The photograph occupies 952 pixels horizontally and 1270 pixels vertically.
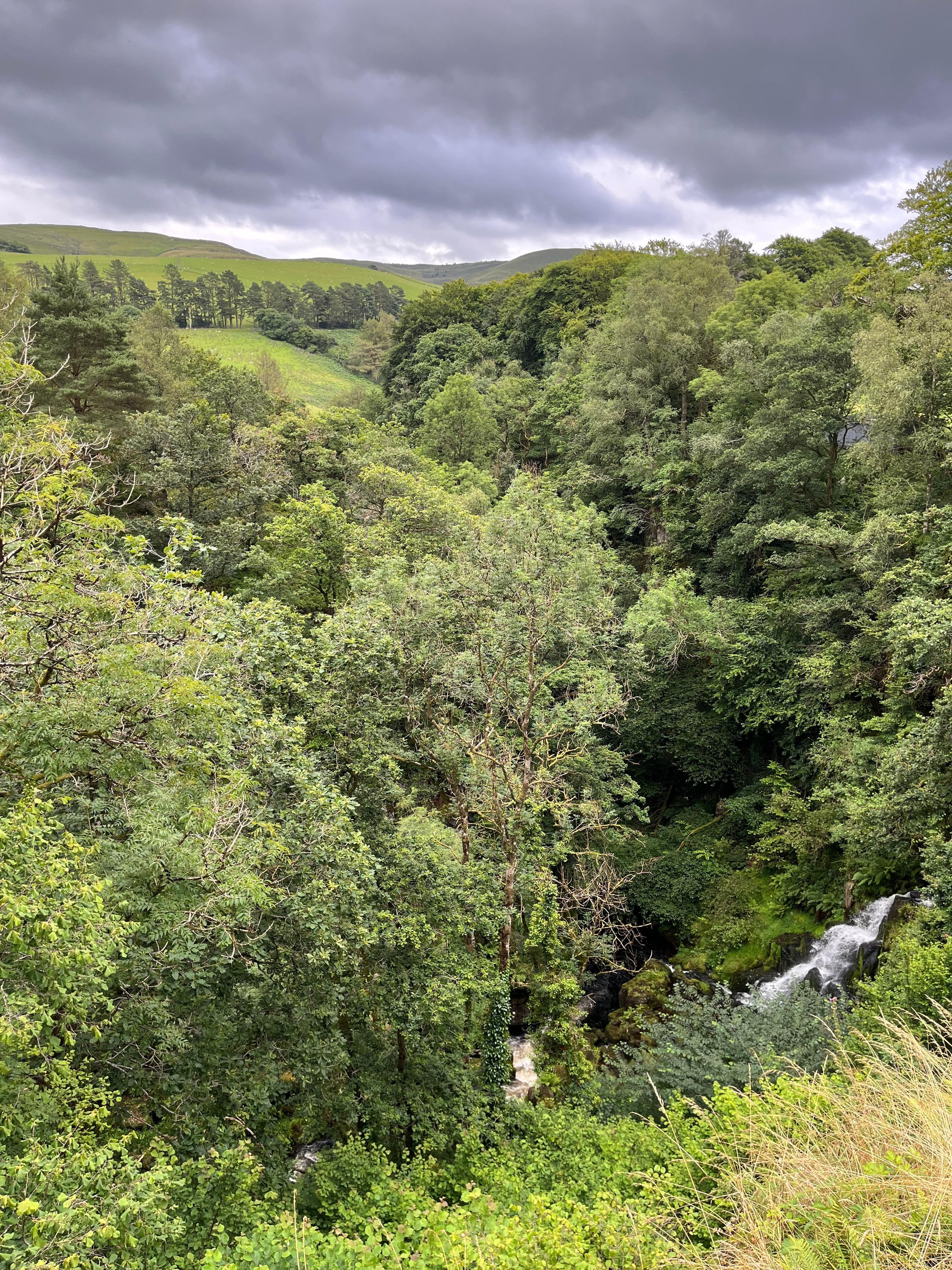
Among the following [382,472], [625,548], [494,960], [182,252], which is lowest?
[494,960]

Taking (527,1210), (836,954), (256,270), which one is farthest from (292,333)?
(527,1210)

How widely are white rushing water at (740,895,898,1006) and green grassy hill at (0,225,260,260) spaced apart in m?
165

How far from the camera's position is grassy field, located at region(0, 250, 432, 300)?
11919cm

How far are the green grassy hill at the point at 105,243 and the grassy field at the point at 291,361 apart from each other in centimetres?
7848

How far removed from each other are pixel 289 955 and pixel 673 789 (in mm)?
18997

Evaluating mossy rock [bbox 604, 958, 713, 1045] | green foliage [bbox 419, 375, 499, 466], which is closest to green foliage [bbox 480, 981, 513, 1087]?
mossy rock [bbox 604, 958, 713, 1045]

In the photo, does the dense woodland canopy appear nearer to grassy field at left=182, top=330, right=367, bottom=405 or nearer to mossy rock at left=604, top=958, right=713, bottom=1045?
mossy rock at left=604, top=958, right=713, bottom=1045

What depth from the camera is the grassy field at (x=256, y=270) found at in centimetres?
11919

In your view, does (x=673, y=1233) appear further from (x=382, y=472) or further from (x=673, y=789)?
(x=382, y=472)

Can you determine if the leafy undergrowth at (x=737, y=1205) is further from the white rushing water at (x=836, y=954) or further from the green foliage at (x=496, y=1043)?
the white rushing water at (x=836, y=954)

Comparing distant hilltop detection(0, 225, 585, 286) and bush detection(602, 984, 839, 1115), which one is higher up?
distant hilltop detection(0, 225, 585, 286)

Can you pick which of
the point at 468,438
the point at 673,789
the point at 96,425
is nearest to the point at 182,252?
the point at 468,438

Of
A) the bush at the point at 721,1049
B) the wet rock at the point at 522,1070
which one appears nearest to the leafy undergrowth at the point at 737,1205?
the bush at the point at 721,1049

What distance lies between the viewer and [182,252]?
15200 centimetres
